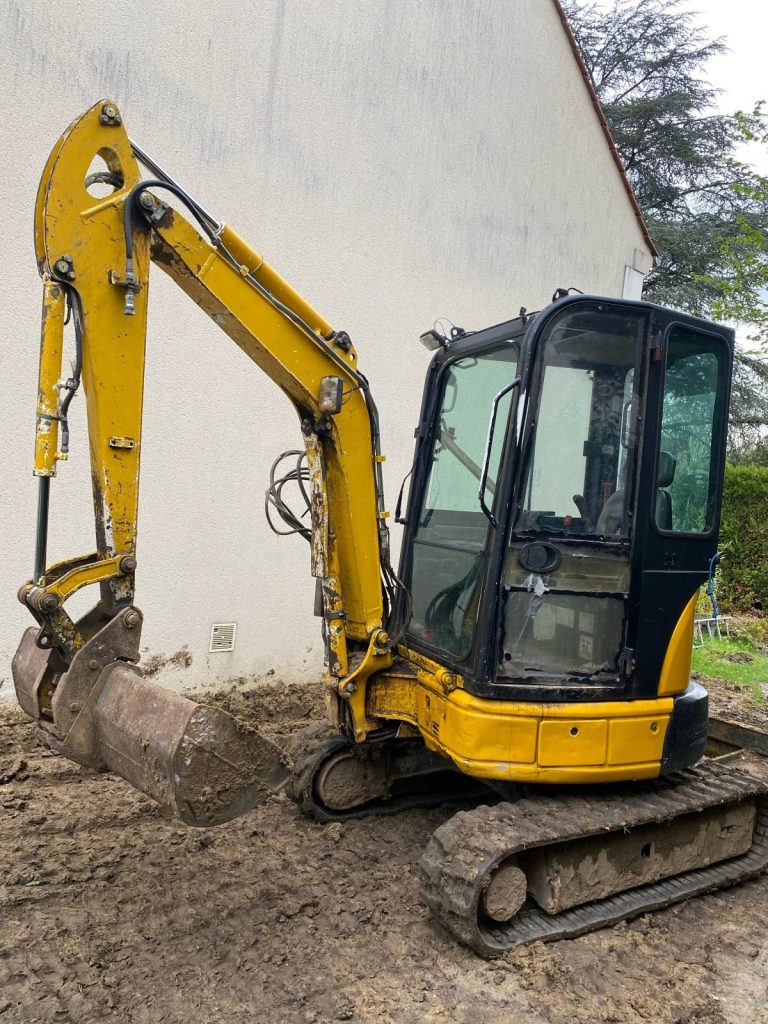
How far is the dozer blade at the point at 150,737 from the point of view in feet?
8.72

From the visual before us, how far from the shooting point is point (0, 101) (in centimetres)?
499

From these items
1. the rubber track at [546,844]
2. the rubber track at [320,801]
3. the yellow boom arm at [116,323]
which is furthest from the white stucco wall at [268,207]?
the rubber track at [546,844]

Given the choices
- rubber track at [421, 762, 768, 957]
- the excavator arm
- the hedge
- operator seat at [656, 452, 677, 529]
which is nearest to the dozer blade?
the excavator arm

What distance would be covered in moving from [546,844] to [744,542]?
9.94 metres

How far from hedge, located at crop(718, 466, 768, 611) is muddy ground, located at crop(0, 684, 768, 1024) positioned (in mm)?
8368

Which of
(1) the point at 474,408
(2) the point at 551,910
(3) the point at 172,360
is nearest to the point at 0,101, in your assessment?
(3) the point at 172,360

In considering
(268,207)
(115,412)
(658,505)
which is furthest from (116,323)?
(268,207)

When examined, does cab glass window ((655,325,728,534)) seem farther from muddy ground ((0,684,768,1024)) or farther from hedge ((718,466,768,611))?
hedge ((718,466,768,611))

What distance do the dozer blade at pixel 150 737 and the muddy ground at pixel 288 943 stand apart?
586 mm

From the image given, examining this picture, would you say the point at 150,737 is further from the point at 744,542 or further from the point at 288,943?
the point at 744,542

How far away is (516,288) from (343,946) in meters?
6.58

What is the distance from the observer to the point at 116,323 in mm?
2848

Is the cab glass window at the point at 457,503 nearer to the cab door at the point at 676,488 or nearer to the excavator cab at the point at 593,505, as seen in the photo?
the excavator cab at the point at 593,505

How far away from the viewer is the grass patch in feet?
25.9
